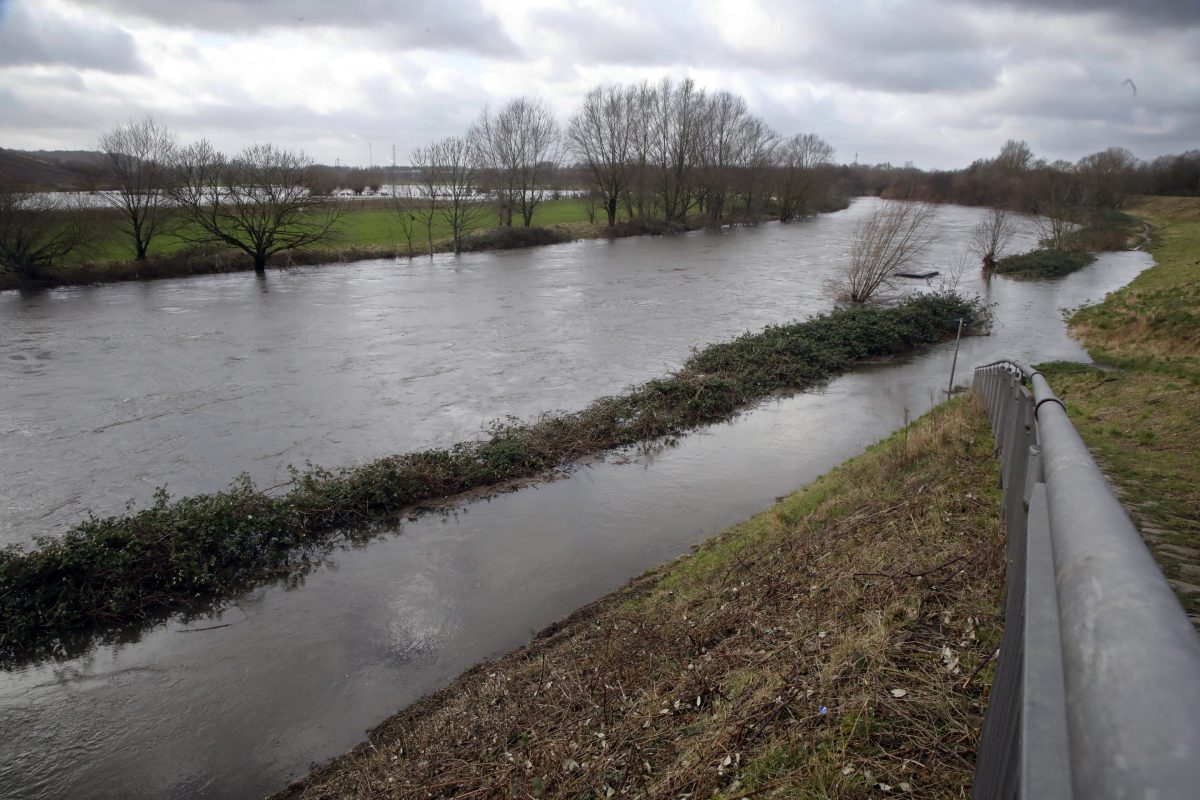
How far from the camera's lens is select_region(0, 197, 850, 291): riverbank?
119ft

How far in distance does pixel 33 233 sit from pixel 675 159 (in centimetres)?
4937

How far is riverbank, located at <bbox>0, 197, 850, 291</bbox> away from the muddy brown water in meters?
2.51

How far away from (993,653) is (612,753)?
260cm

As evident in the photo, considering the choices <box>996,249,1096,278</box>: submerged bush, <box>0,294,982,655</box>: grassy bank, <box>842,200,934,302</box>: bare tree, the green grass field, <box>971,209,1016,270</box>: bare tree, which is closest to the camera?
<box>0,294,982,655</box>: grassy bank

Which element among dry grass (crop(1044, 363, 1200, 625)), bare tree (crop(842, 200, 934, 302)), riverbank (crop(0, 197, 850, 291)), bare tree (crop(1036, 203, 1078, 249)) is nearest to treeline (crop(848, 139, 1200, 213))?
bare tree (crop(1036, 203, 1078, 249))

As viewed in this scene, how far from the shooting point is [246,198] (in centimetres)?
4078

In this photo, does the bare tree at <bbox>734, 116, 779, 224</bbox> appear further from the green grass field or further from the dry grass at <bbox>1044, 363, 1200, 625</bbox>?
the dry grass at <bbox>1044, 363, 1200, 625</bbox>

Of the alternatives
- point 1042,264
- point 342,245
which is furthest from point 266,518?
point 1042,264

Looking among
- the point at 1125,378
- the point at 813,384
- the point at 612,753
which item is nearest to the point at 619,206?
the point at 813,384

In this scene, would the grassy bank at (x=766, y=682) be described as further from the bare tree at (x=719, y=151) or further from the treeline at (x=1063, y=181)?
the bare tree at (x=719, y=151)

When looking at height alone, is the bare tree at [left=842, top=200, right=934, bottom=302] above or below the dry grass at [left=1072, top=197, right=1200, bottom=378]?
above

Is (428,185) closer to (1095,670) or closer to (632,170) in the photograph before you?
(632,170)

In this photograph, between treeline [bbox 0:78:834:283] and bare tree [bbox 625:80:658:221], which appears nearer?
treeline [bbox 0:78:834:283]

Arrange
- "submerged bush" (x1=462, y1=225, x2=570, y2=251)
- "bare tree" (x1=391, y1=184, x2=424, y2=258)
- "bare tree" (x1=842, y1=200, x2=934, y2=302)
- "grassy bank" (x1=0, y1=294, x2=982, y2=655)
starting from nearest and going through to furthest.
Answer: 1. "grassy bank" (x1=0, y1=294, x2=982, y2=655)
2. "bare tree" (x1=842, y1=200, x2=934, y2=302)
3. "submerged bush" (x1=462, y1=225, x2=570, y2=251)
4. "bare tree" (x1=391, y1=184, x2=424, y2=258)
